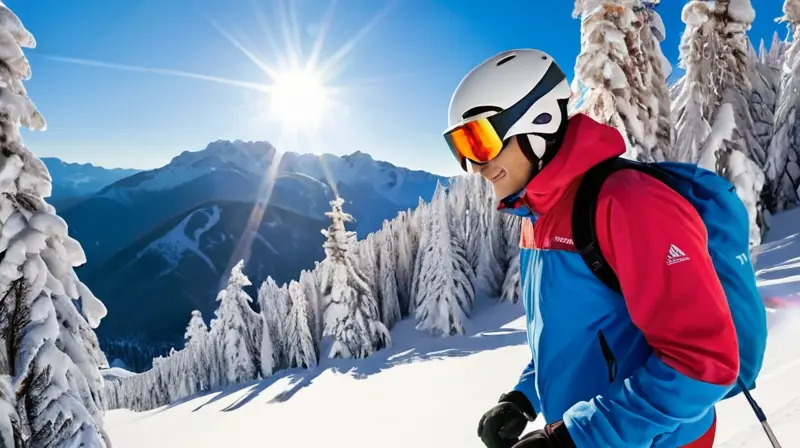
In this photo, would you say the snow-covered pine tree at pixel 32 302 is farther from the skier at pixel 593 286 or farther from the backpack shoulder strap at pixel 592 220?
the backpack shoulder strap at pixel 592 220

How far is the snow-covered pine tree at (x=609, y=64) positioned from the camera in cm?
1184

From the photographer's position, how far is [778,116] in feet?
60.1

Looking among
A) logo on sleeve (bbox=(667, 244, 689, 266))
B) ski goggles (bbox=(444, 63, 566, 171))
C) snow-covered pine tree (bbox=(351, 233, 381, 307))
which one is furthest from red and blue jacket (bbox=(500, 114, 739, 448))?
snow-covered pine tree (bbox=(351, 233, 381, 307))

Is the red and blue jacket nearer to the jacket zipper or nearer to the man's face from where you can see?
the jacket zipper

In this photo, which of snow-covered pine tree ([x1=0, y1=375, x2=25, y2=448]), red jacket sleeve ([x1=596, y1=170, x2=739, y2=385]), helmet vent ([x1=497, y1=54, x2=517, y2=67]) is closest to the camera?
red jacket sleeve ([x1=596, y1=170, x2=739, y2=385])

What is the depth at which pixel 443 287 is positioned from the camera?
100ft

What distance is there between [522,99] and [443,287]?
2894 cm

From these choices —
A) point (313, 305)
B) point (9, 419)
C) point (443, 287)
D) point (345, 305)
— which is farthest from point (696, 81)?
point (313, 305)

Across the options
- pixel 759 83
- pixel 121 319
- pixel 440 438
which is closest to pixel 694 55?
pixel 759 83

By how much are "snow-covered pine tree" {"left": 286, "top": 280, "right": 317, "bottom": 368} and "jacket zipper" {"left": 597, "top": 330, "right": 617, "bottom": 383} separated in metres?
29.5

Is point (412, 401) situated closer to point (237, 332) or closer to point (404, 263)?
point (237, 332)

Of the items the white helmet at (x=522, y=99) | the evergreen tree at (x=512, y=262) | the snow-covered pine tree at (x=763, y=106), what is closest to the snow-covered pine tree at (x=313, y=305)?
the evergreen tree at (x=512, y=262)

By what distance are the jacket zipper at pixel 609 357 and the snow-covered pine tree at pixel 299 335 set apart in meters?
29.5

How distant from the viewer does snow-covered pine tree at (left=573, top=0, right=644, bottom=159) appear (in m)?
11.8
